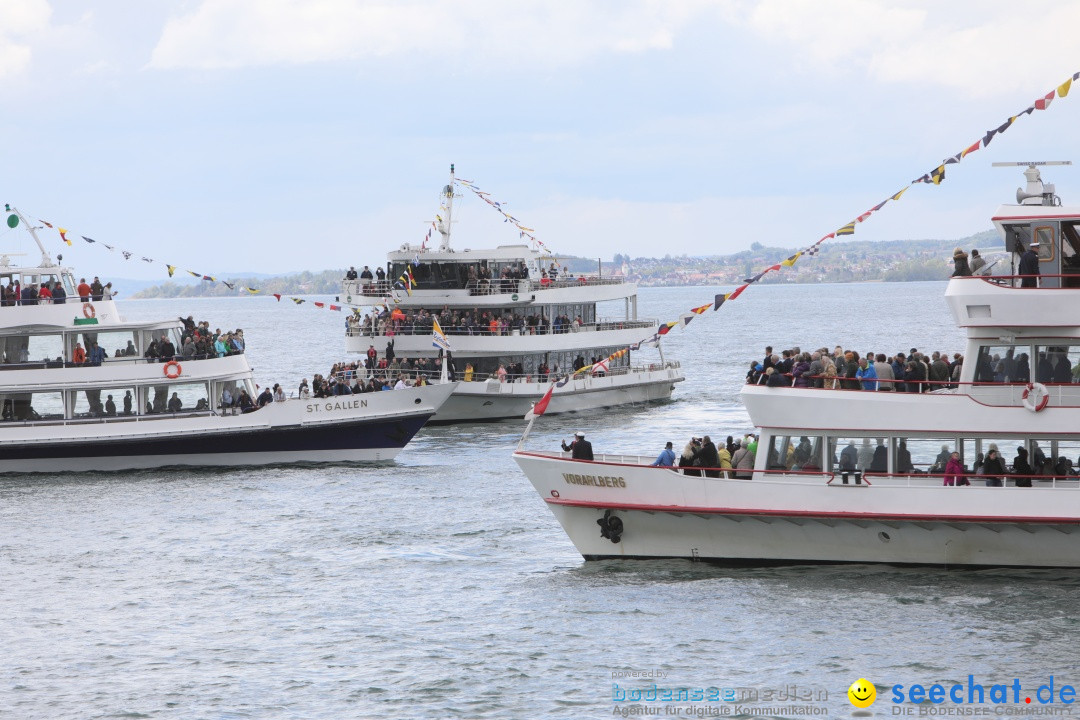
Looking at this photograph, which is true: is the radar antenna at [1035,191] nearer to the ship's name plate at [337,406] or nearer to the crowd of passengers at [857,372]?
the crowd of passengers at [857,372]

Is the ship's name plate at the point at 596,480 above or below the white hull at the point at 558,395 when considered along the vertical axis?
above

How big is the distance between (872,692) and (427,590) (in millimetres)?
9269

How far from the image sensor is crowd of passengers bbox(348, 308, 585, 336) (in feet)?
180

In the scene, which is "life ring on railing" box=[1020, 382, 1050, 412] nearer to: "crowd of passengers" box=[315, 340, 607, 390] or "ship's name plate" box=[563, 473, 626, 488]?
"ship's name plate" box=[563, 473, 626, 488]

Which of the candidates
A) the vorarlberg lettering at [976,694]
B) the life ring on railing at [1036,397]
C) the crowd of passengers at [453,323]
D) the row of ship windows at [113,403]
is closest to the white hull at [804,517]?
the life ring on railing at [1036,397]

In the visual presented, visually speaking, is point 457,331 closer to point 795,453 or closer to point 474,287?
point 474,287

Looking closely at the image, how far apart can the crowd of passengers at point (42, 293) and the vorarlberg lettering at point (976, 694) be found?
28270 millimetres

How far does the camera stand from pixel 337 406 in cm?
4181

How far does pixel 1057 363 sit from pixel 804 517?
493 cm

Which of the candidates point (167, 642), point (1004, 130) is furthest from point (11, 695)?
point (1004, 130)

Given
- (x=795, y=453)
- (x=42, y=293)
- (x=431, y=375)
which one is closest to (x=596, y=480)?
(x=795, y=453)

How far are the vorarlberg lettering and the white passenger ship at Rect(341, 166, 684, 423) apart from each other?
33.9 m

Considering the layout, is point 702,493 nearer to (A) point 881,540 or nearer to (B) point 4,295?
(A) point 881,540

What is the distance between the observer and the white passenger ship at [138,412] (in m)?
41.4
